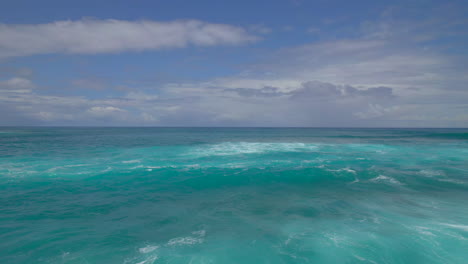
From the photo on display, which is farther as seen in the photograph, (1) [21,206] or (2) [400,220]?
(1) [21,206]

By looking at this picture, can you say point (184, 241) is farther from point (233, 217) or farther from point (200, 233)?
point (233, 217)

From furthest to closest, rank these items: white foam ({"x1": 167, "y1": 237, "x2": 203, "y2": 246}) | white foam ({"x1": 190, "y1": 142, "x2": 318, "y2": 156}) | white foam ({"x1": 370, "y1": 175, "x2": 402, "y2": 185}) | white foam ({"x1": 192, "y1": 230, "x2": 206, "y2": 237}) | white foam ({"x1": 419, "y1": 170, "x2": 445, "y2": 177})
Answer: white foam ({"x1": 190, "y1": 142, "x2": 318, "y2": 156}) → white foam ({"x1": 419, "y1": 170, "x2": 445, "y2": 177}) → white foam ({"x1": 370, "y1": 175, "x2": 402, "y2": 185}) → white foam ({"x1": 192, "y1": 230, "x2": 206, "y2": 237}) → white foam ({"x1": 167, "y1": 237, "x2": 203, "y2": 246})

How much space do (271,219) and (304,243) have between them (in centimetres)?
257

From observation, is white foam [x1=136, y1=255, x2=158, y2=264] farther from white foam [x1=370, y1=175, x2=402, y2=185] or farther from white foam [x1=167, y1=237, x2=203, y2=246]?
Result: white foam [x1=370, y1=175, x2=402, y2=185]

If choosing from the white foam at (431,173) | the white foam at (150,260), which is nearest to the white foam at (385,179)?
the white foam at (431,173)

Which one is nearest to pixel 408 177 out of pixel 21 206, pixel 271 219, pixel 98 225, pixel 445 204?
pixel 445 204

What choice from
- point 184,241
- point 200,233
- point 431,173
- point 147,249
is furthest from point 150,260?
point 431,173

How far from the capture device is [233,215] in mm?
13078

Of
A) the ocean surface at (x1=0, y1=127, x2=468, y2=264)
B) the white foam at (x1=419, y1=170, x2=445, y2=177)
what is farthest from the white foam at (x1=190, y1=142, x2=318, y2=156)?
the white foam at (x1=419, y1=170, x2=445, y2=177)

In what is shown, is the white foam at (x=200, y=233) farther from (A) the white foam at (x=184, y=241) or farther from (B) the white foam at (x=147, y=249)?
(B) the white foam at (x=147, y=249)

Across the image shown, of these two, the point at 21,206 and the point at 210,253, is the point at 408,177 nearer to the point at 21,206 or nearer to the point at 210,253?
the point at 210,253

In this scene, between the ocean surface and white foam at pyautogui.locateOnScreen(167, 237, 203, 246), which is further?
white foam at pyautogui.locateOnScreen(167, 237, 203, 246)

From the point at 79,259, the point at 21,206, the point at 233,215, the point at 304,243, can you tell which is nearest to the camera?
the point at 79,259

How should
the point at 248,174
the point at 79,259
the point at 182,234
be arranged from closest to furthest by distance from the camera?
the point at 79,259
the point at 182,234
the point at 248,174
